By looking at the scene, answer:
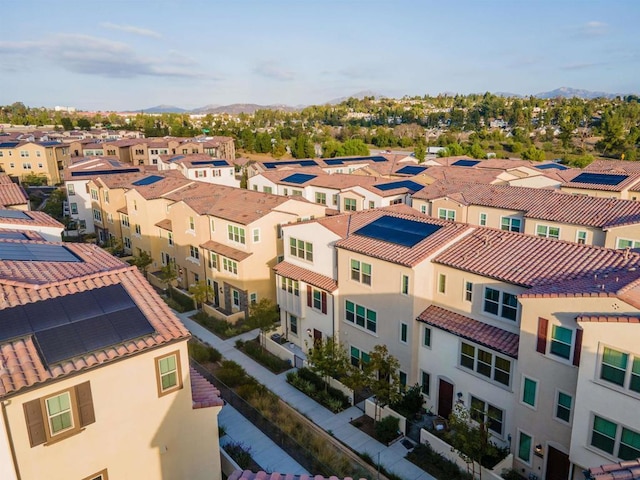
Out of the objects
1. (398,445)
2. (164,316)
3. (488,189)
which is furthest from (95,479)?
(488,189)

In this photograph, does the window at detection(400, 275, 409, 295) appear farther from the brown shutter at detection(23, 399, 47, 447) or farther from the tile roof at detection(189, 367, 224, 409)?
the brown shutter at detection(23, 399, 47, 447)

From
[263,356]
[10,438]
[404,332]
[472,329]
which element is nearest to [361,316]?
[404,332]

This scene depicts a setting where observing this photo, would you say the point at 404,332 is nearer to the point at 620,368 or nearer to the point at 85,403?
the point at 620,368

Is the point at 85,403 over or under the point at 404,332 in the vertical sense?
over

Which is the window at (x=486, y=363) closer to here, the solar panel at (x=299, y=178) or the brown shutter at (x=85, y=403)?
the brown shutter at (x=85, y=403)

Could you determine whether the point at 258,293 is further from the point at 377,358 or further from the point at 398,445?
the point at 398,445

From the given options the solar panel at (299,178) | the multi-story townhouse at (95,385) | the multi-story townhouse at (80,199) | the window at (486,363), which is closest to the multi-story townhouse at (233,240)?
the multi-story townhouse at (95,385)

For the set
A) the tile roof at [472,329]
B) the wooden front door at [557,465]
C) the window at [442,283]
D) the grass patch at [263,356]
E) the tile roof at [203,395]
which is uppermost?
the window at [442,283]
